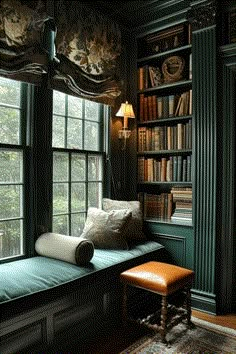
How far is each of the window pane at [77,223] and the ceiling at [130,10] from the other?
211cm

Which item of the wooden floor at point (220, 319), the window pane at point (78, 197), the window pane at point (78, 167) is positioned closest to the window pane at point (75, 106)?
the window pane at point (78, 167)

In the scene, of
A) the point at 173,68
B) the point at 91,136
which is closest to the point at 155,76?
the point at 173,68

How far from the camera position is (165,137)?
3484 mm

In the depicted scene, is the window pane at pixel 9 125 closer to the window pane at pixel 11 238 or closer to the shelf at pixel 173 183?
the window pane at pixel 11 238

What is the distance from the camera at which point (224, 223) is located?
3051mm

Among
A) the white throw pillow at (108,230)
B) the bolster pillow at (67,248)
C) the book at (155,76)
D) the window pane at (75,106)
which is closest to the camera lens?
the bolster pillow at (67,248)

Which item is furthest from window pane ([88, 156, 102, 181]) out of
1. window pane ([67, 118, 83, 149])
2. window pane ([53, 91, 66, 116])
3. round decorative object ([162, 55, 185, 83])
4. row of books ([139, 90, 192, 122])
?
round decorative object ([162, 55, 185, 83])

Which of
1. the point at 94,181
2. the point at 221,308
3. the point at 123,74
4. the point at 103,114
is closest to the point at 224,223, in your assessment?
the point at 221,308

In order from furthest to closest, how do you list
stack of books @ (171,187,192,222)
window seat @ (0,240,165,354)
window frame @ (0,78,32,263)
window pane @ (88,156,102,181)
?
1. window pane @ (88,156,102,181)
2. stack of books @ (171,187,192,222)
3. window frame @ (0,78,32,263)
4. window seat @ (0,240,165,354)

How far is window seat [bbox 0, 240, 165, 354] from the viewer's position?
1.97m

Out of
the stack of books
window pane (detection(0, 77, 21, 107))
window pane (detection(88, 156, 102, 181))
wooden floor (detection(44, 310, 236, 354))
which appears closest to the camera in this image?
wooden floor (detection(44, 310, 236, 354))

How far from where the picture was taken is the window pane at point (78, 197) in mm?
3201

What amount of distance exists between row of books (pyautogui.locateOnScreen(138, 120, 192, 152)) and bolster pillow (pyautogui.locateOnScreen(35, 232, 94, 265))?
147 cm

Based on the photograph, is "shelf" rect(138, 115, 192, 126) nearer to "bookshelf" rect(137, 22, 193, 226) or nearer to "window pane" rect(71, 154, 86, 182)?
"bookshelf" rect(137, 22, 193, 226)
